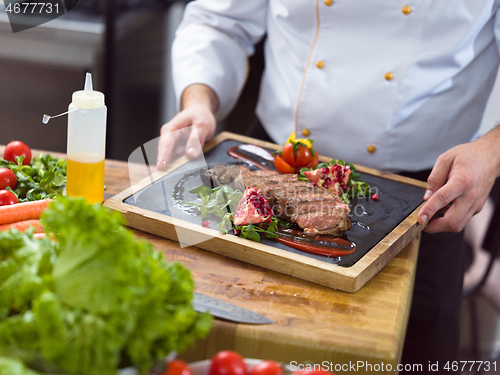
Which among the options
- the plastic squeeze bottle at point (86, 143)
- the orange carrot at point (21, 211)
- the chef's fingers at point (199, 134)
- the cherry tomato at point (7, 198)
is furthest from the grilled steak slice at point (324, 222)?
the cherry tomato at point (7, 198)

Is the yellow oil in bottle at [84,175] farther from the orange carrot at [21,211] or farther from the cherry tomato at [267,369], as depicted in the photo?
the cherry tomato at [267,369]

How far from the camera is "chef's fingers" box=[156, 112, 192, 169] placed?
1.87 meters

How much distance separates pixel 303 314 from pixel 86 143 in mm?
848

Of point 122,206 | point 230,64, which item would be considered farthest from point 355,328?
point 230,64

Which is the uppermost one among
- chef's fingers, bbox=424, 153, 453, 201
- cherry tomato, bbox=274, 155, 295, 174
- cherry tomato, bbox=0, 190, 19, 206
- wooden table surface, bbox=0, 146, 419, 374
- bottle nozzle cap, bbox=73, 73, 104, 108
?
bottle nozzle cap, bbox=73, 73, 104, 108

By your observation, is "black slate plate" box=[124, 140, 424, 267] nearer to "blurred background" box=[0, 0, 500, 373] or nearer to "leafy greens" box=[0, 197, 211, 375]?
"leafy greens" box=[0, 197, 211, 375]

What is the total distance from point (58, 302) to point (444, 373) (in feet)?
6.15

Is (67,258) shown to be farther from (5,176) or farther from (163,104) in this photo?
(163,104)

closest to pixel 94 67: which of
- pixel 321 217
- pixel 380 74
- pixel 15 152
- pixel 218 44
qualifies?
pixel 218 44

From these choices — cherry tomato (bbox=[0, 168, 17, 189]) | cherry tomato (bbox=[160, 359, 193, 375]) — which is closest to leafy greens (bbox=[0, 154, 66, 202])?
cherry tomato (bbox=[0, 168, 17, 189])

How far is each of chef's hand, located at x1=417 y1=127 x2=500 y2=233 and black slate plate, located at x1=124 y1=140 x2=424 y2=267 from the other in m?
0.12

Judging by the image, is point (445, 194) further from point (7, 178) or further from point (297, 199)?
point (7, 178)

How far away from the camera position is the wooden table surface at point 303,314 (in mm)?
1149

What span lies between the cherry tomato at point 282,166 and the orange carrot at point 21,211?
0.85 m
